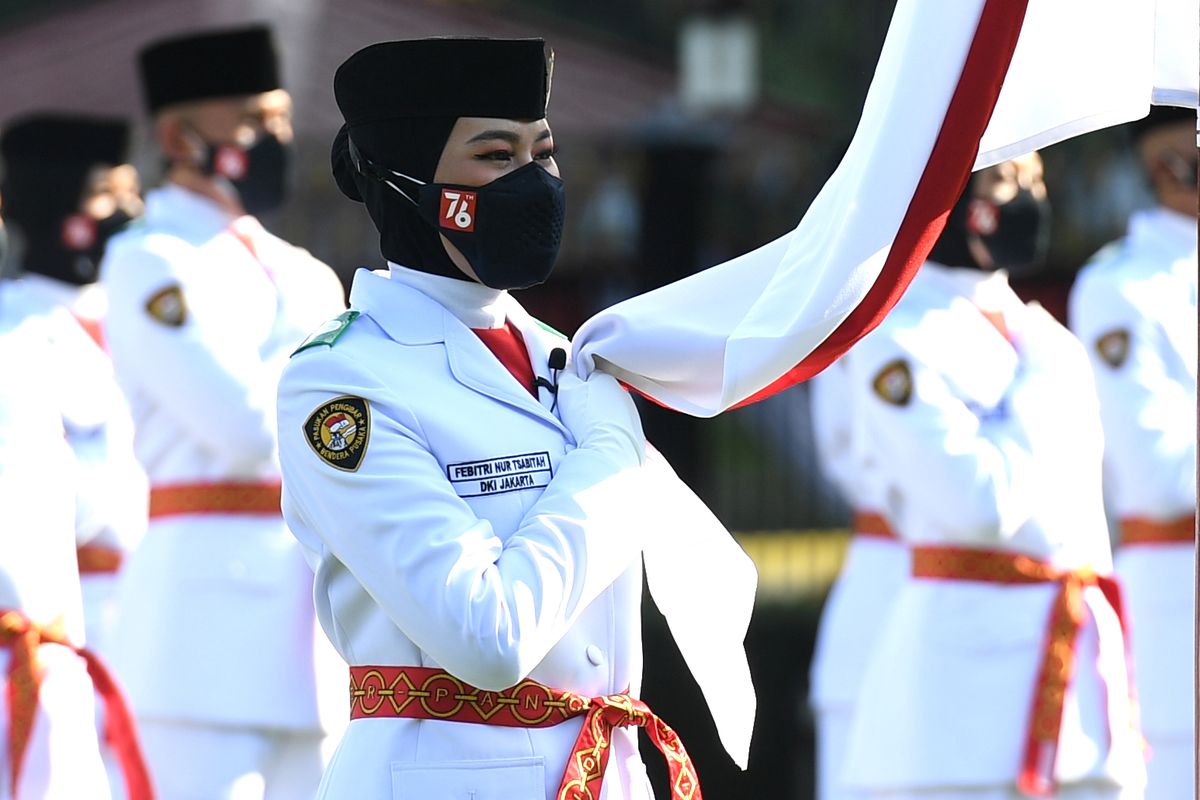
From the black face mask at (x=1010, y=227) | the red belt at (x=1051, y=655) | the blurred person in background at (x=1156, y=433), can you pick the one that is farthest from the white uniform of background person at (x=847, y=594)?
the red belt at (x=1051, y=655)

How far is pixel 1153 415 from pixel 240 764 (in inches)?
98.9

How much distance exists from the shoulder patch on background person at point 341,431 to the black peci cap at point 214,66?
10.4ft

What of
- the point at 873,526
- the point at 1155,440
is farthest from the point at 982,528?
the point at 873,526

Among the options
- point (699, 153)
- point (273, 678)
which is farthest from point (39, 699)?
point (699, 153)

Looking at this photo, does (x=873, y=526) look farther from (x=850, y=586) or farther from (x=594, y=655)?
(x=594, y=655)

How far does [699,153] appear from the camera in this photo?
10.6 m

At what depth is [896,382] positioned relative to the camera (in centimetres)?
591

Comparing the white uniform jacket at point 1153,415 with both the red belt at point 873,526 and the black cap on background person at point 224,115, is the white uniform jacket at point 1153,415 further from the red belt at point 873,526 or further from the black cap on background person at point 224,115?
the black cap on background person at point 224,115

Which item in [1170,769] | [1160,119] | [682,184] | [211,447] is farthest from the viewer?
[682,184]

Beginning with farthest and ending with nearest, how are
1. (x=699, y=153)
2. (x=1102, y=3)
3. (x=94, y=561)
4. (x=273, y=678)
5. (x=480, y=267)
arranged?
1. (x=699, y=153)
2. (x=94, y=561)
3. (x=273, y=678)
4. (x=1102, y=3)
5. (x=480, y=267)

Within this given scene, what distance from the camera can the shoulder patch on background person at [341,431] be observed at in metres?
3.27

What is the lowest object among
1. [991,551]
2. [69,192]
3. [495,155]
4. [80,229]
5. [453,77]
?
[991,551]

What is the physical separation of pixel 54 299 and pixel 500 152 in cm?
374

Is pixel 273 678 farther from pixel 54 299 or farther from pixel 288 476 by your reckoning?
pixel 288 476
